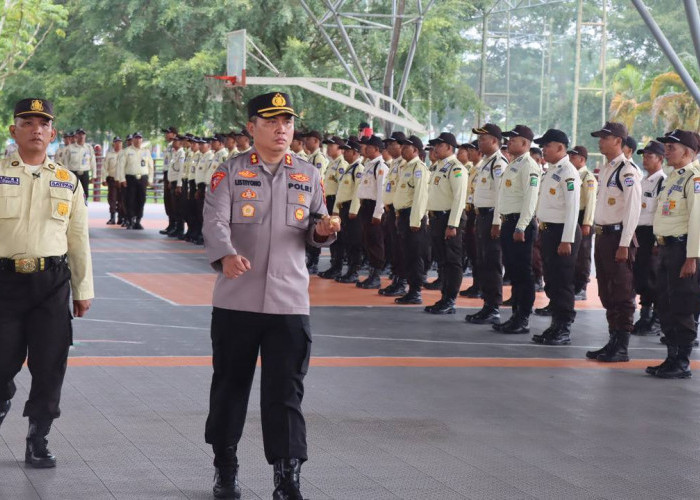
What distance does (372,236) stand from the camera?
16.8 meters

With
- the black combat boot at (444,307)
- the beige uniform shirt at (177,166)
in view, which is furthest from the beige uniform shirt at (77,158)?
the black combat boot at (444,307)

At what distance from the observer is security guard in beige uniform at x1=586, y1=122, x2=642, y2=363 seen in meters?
10.8

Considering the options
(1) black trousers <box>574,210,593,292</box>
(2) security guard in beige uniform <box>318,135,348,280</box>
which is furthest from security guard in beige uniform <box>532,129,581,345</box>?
(2) security guard in beige uniform <box>318,135,348,280</box>

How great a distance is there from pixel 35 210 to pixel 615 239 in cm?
601

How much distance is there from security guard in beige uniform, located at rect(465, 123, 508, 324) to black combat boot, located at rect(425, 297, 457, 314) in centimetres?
63

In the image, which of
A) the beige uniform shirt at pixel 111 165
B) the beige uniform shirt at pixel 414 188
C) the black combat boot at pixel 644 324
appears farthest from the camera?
the beige uniform shirt at pixel 111 165

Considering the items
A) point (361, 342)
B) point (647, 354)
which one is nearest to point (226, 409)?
point (361, 342)

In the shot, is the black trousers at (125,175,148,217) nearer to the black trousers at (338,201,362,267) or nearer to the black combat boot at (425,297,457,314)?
the black trousers at (338,201,362,267)

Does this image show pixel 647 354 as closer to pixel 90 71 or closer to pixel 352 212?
pixel 352 212

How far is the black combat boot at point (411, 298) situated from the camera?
1495cm

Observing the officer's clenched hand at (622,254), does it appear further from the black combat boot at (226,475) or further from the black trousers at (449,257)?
the black combat boot at (226,475)

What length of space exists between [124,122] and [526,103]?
163 ft

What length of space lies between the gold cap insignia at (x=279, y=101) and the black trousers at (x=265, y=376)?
99 centimetres

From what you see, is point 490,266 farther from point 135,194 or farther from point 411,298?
point 135,194
